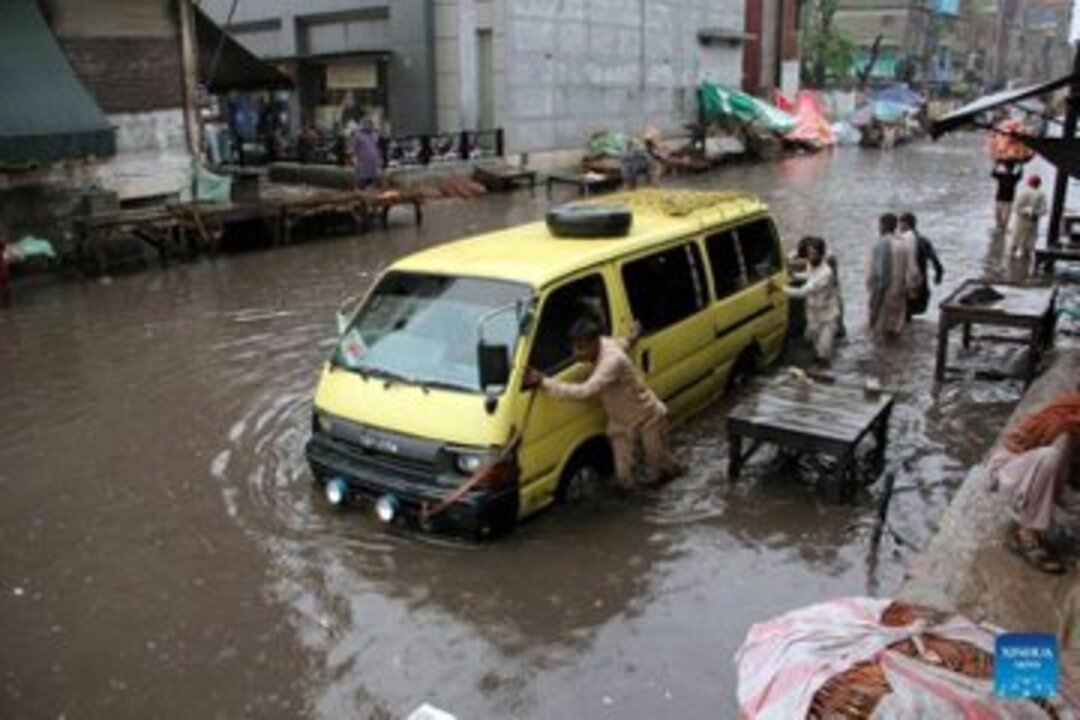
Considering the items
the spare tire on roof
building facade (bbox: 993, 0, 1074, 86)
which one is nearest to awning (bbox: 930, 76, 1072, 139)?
the spare tire on roof

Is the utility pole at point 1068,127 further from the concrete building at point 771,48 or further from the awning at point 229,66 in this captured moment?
the concrete building at point 771,48

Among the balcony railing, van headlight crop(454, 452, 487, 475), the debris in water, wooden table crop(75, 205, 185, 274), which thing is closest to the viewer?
the debris in water

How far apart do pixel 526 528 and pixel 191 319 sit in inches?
324

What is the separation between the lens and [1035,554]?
19.4 ft

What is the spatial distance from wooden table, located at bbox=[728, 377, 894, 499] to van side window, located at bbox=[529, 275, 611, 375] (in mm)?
1323

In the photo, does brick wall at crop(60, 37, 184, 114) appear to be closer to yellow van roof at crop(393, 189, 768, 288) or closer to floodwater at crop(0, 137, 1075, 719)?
floodwater at crop(0, 137, 1075, 719)

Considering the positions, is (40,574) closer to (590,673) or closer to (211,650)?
(211,650)

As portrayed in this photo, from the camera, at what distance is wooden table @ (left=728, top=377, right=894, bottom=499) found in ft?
24.2

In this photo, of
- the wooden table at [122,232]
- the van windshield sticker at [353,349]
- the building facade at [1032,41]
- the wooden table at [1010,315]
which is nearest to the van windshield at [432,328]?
the van windshield sticker at [353,349]

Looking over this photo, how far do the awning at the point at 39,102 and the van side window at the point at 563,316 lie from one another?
1139 centimetres

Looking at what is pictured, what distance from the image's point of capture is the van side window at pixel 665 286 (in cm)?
793

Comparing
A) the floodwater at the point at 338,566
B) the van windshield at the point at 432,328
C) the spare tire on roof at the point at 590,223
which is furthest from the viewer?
the spare tire on roof at the point at 590,223

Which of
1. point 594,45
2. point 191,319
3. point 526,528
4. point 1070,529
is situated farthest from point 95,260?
point 594,45

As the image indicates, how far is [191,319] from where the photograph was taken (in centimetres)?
1377
